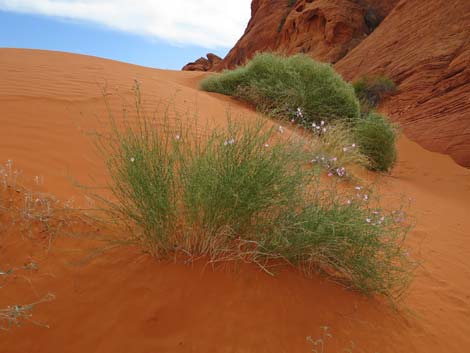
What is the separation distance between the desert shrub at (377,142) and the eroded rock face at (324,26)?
45.1ft

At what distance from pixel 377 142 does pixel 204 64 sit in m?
39.6

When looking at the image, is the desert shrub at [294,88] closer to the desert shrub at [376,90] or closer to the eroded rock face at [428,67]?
the eroded rock face at [428,67]

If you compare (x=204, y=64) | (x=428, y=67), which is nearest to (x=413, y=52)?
(x=428, y=67)

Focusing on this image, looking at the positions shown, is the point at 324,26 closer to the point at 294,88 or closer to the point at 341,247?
the point at 294,88

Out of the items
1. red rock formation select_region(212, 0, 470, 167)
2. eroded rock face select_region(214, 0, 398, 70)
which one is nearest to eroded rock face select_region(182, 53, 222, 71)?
eroded rock face select_region(214, 0, 398, 70)

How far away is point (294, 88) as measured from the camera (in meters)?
8.59

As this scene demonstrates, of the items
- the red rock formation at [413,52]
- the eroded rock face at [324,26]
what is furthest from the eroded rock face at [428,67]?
the eroded rock face at [324,26]

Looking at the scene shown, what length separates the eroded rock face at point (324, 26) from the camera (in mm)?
23203

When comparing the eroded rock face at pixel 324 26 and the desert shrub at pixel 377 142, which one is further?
the eroded rock face at pixel 324 26

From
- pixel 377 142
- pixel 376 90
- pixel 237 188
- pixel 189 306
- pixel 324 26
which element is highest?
pixel 324 26

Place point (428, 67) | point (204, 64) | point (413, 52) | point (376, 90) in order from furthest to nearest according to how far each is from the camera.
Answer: point (204, 64), point (413, 52), point (376, 90), point (428, 67)

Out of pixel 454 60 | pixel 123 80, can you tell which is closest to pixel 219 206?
pixel 123 80

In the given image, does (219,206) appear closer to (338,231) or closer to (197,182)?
(197,182)

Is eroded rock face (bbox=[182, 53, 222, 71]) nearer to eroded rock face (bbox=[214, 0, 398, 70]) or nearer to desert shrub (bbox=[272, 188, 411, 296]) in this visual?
eroded rock face (bbox=[214, 0, 398, 70])
